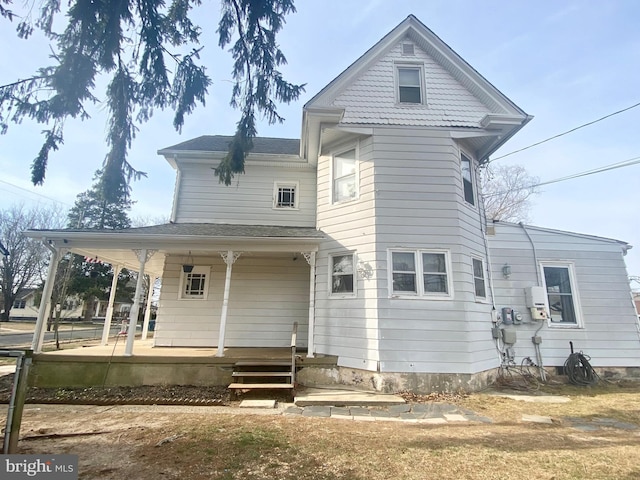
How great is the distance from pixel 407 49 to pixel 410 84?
103 cm

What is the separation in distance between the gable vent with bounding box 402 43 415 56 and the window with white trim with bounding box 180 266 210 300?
8107 millimetres

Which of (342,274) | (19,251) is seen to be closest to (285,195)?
(342,274)

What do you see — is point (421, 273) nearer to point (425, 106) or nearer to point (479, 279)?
point (479, 279)

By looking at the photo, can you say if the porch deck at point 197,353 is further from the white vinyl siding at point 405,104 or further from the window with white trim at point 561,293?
the window with white trim at point 561,293

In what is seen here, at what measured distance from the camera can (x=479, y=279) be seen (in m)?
7.63

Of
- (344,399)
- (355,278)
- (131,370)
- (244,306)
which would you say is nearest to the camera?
(344,399)

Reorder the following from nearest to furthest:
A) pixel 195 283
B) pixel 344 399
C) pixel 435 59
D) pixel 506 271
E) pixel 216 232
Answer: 1. pixel 344 399
2. pixel 216 232
3. pixel 506 271
4. pixel 435 59
5. pixel 195 283

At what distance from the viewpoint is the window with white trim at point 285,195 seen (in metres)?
9.96

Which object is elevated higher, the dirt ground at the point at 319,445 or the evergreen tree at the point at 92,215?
the evergreen tree at the point at 92,215

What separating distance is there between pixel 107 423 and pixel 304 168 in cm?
797


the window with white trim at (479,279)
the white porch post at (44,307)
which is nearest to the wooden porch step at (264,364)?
the white porch post at (44,307)

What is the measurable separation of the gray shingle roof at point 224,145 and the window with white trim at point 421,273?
5460 mm

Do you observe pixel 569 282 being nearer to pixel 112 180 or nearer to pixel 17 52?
pixel 112 180

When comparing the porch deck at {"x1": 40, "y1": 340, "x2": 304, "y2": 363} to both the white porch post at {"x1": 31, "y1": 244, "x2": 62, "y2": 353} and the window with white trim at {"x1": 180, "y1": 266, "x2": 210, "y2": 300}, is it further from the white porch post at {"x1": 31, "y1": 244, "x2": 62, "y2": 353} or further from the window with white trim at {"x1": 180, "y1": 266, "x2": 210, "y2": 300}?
the window with white trim at {"x1": 180, "y1": 266, "x2": 210, "y2": 300}
